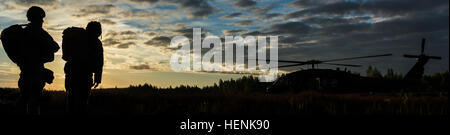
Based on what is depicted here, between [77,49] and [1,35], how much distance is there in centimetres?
153

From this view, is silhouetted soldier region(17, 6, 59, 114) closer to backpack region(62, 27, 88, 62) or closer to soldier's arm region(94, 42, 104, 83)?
backpack region(62, 27, 88, 62)

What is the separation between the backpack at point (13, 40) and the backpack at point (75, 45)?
31.6 inches

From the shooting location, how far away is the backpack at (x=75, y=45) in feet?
22.2

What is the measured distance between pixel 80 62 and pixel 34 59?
2.74 ft

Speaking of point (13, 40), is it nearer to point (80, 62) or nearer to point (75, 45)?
point (75, 45)

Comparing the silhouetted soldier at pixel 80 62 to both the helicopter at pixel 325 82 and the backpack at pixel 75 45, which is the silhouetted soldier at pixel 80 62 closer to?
the backpack at pixel 75 45

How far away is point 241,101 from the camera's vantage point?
A: 12125 mm

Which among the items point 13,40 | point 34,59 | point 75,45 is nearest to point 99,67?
point 75,45

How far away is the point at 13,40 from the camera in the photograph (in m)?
6.77

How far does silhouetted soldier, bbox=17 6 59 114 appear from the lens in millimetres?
6672
